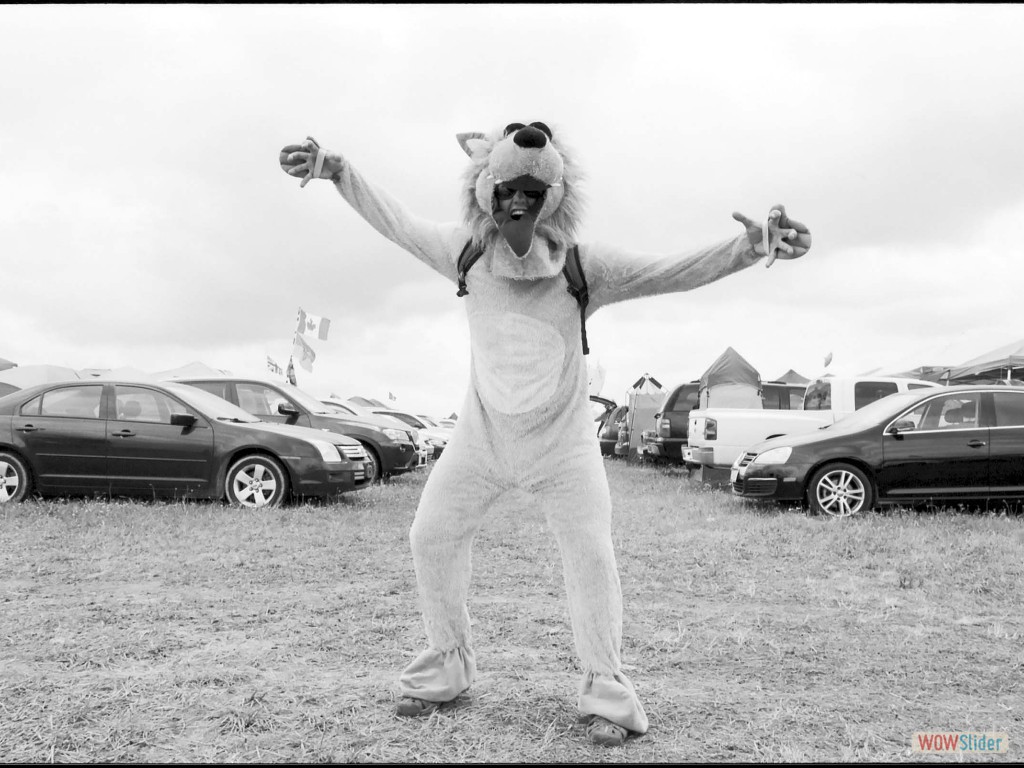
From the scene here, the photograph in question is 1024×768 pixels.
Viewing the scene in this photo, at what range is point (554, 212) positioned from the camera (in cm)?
314

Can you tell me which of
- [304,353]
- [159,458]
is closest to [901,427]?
[159,458]

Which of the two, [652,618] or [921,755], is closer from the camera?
[921,755]

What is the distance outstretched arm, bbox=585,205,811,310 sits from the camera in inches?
113

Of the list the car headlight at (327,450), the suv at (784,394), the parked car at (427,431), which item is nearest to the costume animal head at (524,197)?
the car headlight at (327,450)

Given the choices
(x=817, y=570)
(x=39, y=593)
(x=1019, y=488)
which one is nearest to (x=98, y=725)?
(x=39, y=593)

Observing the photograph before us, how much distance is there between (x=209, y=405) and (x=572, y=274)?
7261 millimetres

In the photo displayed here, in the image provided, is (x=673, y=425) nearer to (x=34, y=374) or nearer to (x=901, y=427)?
(x=901, y=427)

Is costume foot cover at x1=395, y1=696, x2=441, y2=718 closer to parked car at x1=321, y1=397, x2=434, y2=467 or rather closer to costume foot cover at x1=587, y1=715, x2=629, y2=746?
costume foot cover at x1=587, y1=715, x2=629, y2=746

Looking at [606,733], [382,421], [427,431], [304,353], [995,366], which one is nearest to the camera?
[606,733]

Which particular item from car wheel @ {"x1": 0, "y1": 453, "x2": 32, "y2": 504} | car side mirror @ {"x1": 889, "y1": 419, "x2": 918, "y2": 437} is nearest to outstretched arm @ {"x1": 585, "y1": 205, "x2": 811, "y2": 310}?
car side mirror @ {"x1": 889, "y1": 419, "x2": 918, "y2": 437}

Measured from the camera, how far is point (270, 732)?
9.46 ft

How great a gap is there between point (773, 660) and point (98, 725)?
2651 mm

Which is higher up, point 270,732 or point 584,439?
point 584,439

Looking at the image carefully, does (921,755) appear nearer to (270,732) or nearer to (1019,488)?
(270,732)
